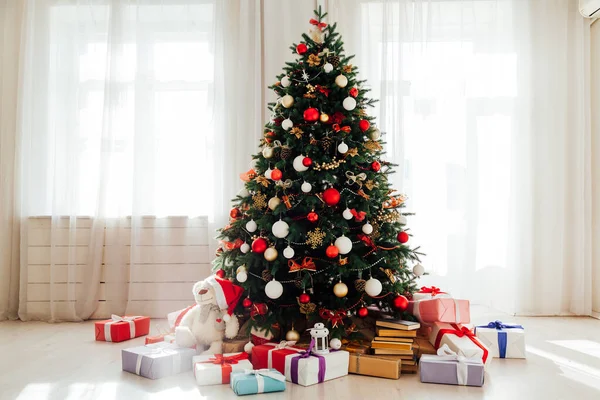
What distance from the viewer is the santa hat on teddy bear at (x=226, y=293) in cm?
289

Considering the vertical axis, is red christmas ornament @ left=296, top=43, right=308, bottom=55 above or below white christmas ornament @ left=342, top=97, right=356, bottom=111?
above

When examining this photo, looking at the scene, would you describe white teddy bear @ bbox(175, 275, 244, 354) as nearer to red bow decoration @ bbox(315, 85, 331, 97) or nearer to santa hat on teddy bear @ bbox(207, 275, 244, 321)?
santa hat on teddy bear @ bbox(207, 275, 244, 321)

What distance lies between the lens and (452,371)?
8.11 feet

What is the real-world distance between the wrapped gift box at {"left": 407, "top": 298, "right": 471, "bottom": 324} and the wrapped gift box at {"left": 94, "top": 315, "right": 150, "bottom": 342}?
64.7 inches

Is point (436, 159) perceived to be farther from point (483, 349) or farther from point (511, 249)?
point (483, 349)

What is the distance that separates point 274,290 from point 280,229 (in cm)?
29

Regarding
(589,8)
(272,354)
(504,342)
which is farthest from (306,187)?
(589,8)

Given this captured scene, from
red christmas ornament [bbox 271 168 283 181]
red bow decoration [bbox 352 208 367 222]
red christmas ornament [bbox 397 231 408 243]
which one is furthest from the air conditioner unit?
red christmas ornament [bbox 271 168 283 181]

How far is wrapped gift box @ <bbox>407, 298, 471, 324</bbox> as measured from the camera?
9.60 feet

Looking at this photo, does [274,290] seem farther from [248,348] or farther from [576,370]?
[576,370]

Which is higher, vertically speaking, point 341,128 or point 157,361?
point 341,128

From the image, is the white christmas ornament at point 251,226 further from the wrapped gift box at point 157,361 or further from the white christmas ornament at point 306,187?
the wrapped gift box at point 157,361

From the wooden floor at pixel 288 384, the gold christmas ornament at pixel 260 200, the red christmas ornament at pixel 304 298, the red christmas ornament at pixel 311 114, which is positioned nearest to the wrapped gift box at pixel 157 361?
the wooden floor at pixel 288 384

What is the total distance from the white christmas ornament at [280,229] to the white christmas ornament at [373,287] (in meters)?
0.46
